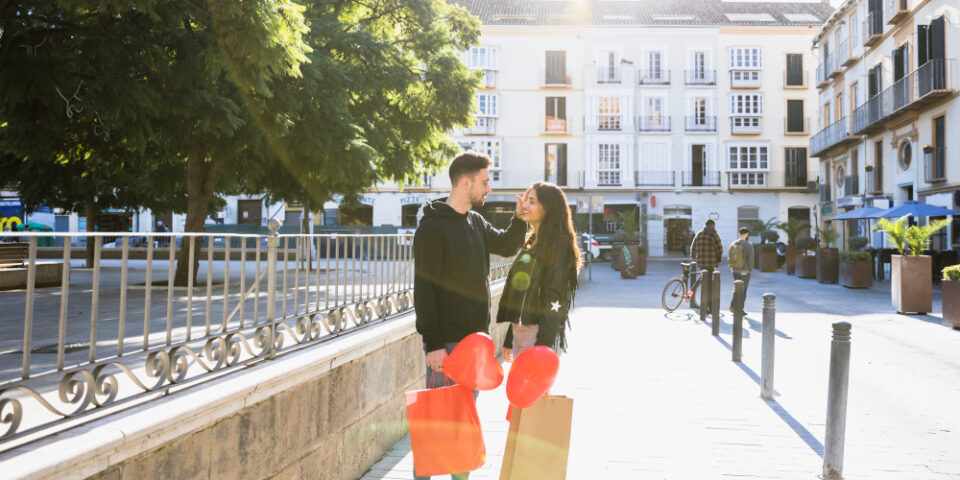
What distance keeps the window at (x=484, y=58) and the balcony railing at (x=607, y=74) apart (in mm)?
6028

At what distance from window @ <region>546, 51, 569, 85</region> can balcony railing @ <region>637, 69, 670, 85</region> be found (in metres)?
4.49

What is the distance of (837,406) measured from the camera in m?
4.18

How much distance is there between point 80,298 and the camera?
3004mm

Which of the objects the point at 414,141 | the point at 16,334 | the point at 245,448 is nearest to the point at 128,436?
the point at 245,448

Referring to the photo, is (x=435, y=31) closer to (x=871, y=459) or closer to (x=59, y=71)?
(x=59, y=71)

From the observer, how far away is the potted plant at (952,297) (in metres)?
10.2

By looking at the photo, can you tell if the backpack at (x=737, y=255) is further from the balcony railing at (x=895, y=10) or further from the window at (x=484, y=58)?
the window at (x=484, y=58)

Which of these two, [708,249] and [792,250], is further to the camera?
[792,250]

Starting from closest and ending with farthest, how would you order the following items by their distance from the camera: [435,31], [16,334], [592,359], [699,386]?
[16,334], [699,386], [592,359], [435,31]

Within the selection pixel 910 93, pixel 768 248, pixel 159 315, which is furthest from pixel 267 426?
pixel 910 93

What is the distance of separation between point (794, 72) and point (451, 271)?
4251 cm

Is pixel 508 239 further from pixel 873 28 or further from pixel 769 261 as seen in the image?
pixel 873 28

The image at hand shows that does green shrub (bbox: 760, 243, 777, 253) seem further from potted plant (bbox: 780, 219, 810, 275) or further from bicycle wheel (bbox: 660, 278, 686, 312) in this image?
bicycle wheel (bbox: 660, 278, 686, 312)

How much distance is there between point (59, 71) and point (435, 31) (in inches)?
368
